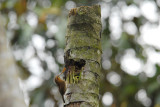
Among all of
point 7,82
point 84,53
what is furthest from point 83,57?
point 7,82

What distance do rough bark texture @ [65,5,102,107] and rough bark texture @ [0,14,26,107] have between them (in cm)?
30

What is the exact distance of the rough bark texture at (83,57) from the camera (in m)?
2.01

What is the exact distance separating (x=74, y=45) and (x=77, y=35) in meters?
0.07

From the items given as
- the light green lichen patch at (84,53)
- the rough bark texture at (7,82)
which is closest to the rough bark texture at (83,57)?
the light green lichen patch at (84,53)

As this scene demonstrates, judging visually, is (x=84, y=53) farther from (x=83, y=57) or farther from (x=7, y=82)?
(x=7, y=82)

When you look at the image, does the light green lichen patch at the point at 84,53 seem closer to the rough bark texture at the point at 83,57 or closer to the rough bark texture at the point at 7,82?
the rough bark texture at the point at 83,57

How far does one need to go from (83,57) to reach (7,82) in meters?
0.47

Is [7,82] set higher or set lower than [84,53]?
lower

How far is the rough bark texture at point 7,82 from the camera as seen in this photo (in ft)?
5.89

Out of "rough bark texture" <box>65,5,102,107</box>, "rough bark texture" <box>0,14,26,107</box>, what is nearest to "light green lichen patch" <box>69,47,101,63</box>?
"rough bark texture" <box>65,5,102,107</box>

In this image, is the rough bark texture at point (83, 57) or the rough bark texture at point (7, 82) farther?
the rough bark texture at point (83, 57)

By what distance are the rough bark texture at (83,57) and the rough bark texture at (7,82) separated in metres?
0.30

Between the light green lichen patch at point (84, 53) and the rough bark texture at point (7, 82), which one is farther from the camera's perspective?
the light green lichen patch at point (84, 53)

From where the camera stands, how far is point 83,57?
2.08 metres
